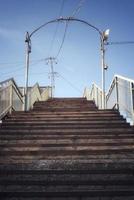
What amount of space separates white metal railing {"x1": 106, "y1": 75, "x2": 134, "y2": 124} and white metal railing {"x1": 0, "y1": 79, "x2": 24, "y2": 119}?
11.4 ft

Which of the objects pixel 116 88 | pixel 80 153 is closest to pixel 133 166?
pixel 80 153

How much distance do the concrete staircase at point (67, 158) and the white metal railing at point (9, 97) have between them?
0.45 meters

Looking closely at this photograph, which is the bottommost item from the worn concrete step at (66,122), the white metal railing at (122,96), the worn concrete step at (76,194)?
the worn concrete step at (76,194)

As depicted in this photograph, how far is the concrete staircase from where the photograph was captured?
21.6 ft

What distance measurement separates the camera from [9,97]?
12.9 m

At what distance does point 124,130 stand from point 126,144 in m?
1.10

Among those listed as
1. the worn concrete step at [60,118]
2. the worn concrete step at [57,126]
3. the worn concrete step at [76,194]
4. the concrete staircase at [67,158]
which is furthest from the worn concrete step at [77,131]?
the worn concrete step at [76,194]

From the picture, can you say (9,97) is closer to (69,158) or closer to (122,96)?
(122,96)

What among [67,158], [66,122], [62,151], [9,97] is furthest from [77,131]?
[9,97]

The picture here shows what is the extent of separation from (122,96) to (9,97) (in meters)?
3.70

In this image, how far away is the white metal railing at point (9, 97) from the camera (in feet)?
38.3

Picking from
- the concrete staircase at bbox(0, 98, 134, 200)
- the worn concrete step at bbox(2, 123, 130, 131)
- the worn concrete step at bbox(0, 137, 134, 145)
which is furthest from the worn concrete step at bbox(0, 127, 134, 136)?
the worn concrete step at bbox(0, 137, 134, 145)

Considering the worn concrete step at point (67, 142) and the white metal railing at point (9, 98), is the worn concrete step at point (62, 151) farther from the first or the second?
the white metal railing at point (9, 98)

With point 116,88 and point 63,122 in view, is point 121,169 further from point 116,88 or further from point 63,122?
point 116,88
